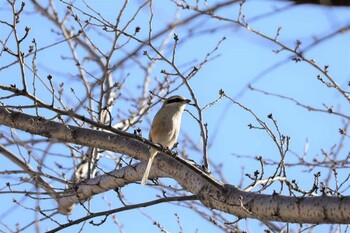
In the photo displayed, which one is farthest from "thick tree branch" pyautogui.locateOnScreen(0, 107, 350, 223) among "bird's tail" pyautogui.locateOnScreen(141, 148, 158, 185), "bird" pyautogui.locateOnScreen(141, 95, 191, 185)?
"bird" pyautogui.locateOnScreen(141, 95, 191, 185)

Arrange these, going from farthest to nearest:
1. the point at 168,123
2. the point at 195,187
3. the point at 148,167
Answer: the point at 168,123
the point at 148,167
the point at 195,187

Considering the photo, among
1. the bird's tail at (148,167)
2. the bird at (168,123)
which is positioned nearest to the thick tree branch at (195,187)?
the bird's tail at (148,167)

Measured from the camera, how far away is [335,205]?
9.52ft

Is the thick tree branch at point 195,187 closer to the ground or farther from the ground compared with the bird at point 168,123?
closer to the ground

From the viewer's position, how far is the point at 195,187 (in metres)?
3.72

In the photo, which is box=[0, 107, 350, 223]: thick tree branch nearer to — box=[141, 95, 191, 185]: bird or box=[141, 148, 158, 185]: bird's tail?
box=[141, 148, 158, 185]: bird's tail

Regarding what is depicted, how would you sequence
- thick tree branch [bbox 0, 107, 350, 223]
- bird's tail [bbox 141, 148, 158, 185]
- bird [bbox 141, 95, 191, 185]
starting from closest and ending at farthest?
thick tree branch [bbox 0, 107, 350, 223] < bird's tail [bbox 141, 148, 158, 185] < bird [bbox 141, 95, 191, 185]

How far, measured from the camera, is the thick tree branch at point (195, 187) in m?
2.99

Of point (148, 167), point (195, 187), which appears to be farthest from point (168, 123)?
point (195, 187)

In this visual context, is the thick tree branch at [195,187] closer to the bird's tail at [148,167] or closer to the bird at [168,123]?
the bird's tail at [148,167]

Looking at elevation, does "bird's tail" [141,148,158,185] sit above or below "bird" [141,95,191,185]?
below

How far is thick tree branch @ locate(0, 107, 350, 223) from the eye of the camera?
2.99 meters

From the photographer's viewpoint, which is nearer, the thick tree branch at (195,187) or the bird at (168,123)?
the thick tree branch at (195,187)

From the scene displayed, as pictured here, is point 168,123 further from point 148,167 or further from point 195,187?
point 195,187
